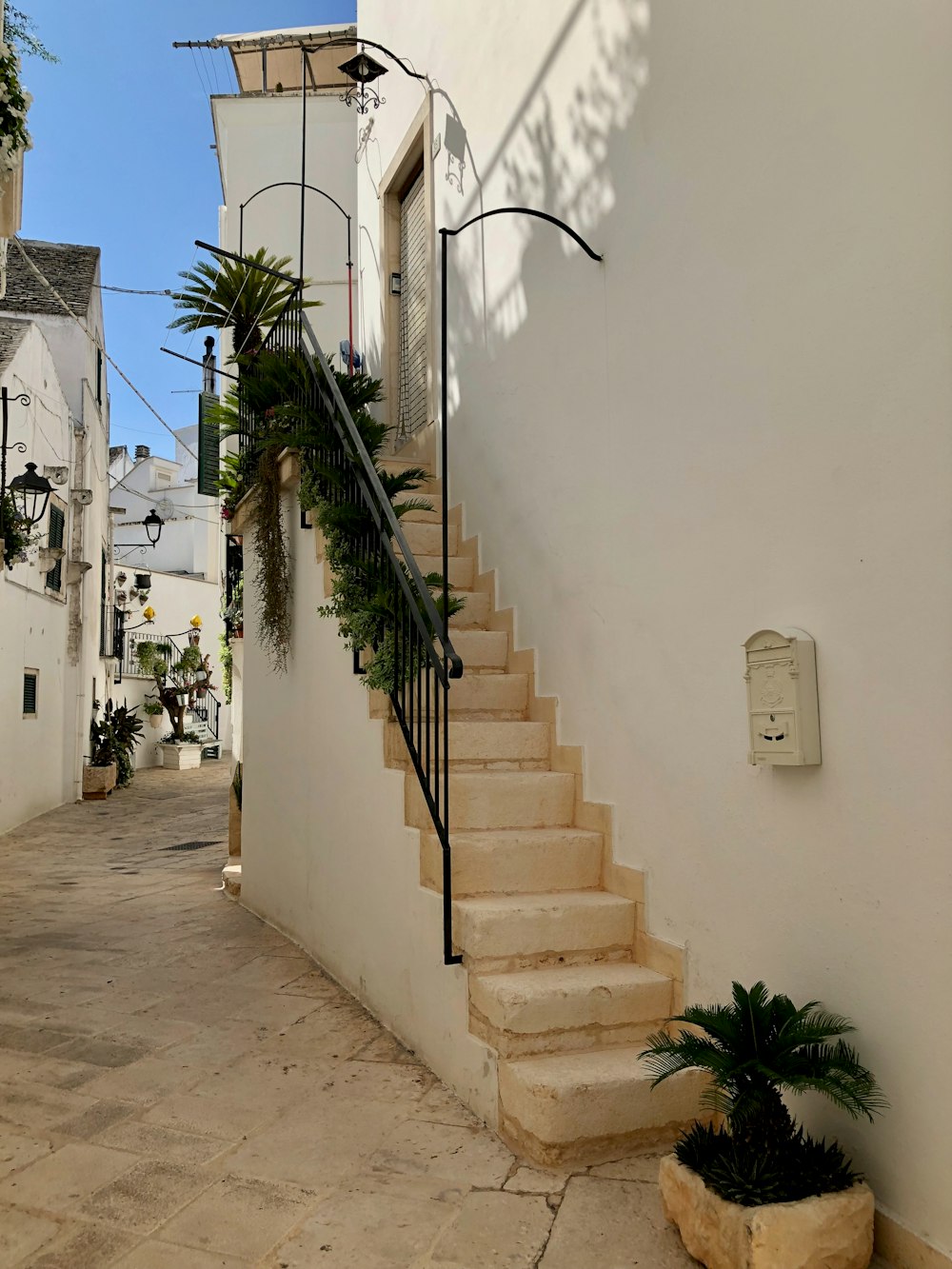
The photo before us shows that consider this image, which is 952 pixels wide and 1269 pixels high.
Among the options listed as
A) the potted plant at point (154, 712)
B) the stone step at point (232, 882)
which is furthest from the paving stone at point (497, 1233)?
the potted plant at point (154, 712)

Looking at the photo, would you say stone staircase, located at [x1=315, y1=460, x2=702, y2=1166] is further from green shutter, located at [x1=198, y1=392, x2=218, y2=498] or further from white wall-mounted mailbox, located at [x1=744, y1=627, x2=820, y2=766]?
green shutter, located at [x1=198, y1=392, x2=218, y2=498]

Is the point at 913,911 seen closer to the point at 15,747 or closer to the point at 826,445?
the point at 826,445

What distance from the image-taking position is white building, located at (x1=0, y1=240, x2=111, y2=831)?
11953 mm

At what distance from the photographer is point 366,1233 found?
250 cm

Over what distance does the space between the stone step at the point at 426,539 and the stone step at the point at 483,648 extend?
848 mm

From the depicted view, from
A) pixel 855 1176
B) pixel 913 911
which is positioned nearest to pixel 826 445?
pixel 913 911

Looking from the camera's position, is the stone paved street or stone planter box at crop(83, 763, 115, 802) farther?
stone planter box at crop(83, 763, 115, 802)

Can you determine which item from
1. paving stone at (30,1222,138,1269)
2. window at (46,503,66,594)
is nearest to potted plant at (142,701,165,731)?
window at (46,503,66,594)

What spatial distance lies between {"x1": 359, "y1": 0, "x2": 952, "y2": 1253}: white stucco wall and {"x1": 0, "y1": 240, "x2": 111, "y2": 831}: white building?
8.26 metres

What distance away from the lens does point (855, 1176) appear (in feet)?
7.84

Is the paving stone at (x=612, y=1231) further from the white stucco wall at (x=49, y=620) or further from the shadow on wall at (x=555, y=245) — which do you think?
the white stucco wall at (x=49, y=620)

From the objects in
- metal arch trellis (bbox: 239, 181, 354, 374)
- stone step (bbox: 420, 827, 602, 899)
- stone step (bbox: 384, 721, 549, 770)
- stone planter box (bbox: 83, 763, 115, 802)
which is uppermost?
metal arch trellis (bbox: 239, 181, 354, 374)

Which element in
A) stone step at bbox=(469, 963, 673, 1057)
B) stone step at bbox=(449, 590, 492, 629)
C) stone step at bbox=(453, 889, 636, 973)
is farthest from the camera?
stone step at bbox=(449, 590, 492, 629)

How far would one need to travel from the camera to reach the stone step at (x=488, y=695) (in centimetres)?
463
